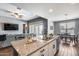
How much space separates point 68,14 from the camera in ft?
6.60

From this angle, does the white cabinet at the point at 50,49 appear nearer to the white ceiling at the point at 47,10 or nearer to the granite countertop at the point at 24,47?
the granite countertop at the point at 24,47

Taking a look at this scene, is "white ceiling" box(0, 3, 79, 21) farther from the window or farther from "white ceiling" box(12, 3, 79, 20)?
the window

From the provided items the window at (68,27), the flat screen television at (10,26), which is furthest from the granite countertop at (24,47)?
the window at (68,27)

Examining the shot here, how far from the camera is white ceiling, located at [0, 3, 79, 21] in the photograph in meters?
2.00

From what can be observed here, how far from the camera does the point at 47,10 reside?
2.05m

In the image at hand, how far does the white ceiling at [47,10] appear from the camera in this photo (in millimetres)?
2004

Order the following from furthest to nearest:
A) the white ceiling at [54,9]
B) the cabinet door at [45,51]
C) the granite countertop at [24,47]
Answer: the white ceiling at [54,9] → the cabinet door at [45,51] → the granite countertop at [24,47]

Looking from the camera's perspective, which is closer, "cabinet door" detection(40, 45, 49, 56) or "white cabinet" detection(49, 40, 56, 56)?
"cabinet door" detection(40, 45, 49, 56)

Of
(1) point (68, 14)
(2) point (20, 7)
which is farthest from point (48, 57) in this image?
(2) point (20, 7)

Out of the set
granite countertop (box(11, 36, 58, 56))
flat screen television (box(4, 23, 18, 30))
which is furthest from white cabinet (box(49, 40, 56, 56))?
flat screen television (box(4, 23, 18, 30))

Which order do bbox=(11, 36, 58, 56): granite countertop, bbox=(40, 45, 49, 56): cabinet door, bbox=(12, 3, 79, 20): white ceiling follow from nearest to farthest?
1. bbox=(11, 36, 58, 56): granite countertop
2. bbox=(40, 45, 49, 56): cabinet door
3. bbox=(12, 3, 79, 20): white ceiling

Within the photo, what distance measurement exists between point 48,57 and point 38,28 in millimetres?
626

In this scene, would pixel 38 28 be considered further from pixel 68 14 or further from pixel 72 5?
pixel 72 5

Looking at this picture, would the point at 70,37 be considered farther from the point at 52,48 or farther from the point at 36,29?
the point at 36,29
